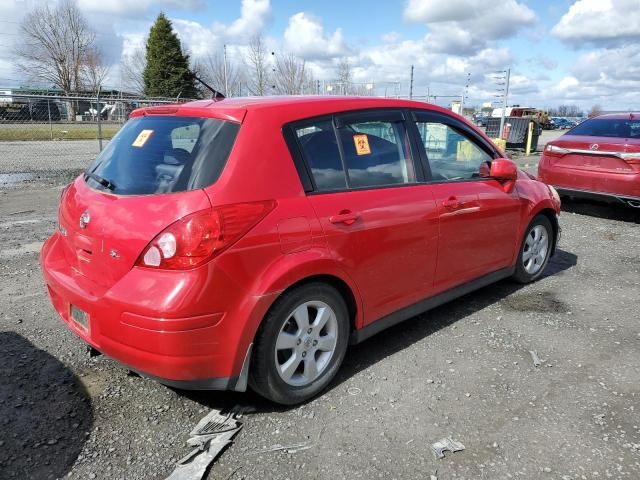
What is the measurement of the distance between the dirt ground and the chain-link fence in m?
8.41

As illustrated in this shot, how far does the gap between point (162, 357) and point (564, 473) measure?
2004 mm

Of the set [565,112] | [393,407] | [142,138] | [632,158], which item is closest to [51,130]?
[142,138]

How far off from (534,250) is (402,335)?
1888mm

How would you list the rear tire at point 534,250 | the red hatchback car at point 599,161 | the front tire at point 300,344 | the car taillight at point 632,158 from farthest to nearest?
1. the red hatchback car at point 599,161
2. the car taillight at point 632,158
3. the rear tire at point 534,250
4. the front tire at point 300,344

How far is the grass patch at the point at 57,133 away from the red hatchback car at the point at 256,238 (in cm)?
1734

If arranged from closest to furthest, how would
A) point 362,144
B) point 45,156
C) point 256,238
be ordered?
point 256,238 < point 362,144 < point 45,156

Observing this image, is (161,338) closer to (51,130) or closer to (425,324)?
(425,324)

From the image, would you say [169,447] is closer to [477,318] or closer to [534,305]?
[477,318]

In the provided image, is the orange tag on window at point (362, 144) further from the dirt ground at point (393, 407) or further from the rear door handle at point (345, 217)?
the dirt ground at point (393, 407)

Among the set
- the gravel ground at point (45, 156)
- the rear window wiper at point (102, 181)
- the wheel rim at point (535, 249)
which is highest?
the rear window wiper at point (102, 181)

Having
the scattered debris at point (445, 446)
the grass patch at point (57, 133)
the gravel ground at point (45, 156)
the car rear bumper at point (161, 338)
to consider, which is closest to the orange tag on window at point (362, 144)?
the car rear bumper at point (161, 338)

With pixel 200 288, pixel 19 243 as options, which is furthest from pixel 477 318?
pixel 19 243

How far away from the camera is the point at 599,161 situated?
7.59 m

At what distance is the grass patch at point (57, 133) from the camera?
782 inches
